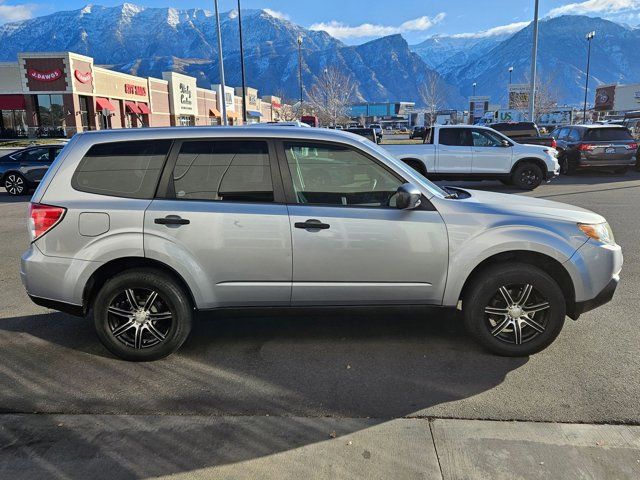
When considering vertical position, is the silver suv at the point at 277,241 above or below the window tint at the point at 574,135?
below

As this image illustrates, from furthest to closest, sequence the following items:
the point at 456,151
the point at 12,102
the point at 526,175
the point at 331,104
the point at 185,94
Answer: the point at 331,104
the point at 185,94
the point at 12,102
the point at 526,175
the point at 456,151

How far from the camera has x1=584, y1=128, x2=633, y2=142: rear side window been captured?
1728cm

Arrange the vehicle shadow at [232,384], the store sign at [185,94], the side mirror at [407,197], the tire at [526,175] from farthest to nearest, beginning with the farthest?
the store sign at [185,94] → the tire at [526,175] → the side mirror at [407,197] → the vehicle shadow at [232,384]

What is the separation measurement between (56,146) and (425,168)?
1152 centimetres

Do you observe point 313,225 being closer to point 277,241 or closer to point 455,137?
point 277,241

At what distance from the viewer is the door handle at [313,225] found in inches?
151

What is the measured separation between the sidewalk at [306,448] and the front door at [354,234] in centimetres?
104

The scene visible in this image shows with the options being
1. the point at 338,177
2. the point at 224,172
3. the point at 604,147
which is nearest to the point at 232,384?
the point at 224,172

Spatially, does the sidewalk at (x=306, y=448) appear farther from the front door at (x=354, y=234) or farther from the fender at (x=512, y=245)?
the fender at (x=512, y=245)

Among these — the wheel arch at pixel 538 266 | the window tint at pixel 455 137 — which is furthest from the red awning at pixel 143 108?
the wheel arch at pixel 538 266

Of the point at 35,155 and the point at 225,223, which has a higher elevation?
the point at 35,155

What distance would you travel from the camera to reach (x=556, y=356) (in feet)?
13.6

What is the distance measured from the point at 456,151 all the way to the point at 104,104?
39.2 meters

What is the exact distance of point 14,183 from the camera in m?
15.4
